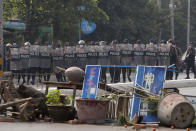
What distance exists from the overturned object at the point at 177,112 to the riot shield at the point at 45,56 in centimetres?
1428

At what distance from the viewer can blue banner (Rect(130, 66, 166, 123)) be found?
12250 mm

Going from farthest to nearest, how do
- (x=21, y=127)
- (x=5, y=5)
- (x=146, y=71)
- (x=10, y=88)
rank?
(x=5, y=5), (x=10, y=88), (x=146, y=71), (x=21, y=127)

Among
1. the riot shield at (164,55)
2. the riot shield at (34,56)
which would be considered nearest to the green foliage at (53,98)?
the riot shield at (34,56)

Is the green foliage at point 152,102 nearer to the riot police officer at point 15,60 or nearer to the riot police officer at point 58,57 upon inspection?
the riot police officer at point 58,57

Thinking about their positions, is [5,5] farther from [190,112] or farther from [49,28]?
[190,112]

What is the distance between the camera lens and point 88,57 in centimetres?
2522

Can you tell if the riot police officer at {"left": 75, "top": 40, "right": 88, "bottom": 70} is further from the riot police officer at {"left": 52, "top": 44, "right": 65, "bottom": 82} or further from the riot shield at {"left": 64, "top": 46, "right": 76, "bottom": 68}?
the riot police officer at {"left": 52, "top": 44, "right": 65, "bottom": 82}

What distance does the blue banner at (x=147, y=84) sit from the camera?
12250 millimetres

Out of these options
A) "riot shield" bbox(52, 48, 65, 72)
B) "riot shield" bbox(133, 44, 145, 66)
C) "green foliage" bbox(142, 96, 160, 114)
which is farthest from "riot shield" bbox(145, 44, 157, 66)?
"green foliage" bbox(142, 96, 160, 114)

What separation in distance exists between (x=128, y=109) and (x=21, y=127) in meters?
2.45

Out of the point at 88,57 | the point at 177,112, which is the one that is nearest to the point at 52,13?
the point at 88,57

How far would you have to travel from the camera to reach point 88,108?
1227 centimetres

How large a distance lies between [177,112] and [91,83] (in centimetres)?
219

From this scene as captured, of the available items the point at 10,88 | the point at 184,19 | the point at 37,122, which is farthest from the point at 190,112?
the point at 184,19
